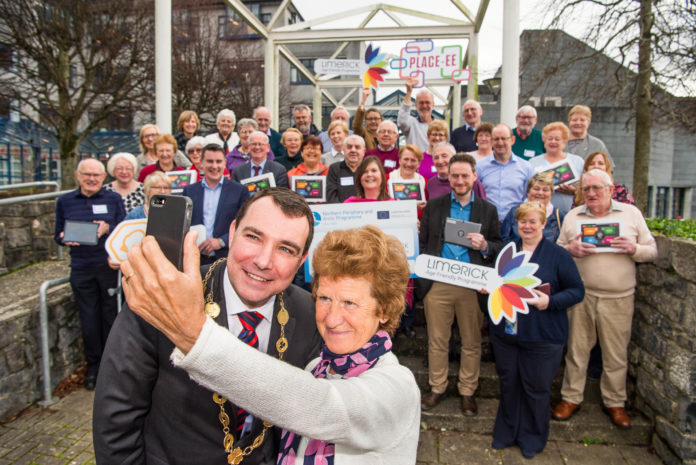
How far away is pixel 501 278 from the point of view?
3713 millimetres

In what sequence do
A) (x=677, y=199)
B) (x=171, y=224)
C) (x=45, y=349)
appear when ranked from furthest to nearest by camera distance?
1. (x=677, y=199)
2. (x=45, y=349)
3. (x=171, y=224)

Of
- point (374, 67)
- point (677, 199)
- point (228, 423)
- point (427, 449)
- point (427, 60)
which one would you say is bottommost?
point (427, 449)

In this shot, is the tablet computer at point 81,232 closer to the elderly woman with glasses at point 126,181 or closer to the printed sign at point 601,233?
the elderly woman with glasses at point 126,181

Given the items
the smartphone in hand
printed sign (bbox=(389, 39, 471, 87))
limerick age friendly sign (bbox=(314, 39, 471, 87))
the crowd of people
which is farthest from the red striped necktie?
printed sign (bbox=(389, 39, 471, 87))

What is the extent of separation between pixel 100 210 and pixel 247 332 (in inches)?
153

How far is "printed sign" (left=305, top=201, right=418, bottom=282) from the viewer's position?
459 cm

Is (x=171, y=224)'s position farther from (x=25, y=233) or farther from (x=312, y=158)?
(x=25, y=233)

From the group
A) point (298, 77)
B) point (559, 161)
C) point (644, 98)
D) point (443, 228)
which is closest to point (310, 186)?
point (443, 228)

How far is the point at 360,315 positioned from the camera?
1641 millimetres

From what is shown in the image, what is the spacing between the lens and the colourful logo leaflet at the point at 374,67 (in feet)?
26.6

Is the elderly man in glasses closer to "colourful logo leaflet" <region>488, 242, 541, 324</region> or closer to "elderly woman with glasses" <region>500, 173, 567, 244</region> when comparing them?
"elderly woman with glasses" <region>500, 173, 567, 244</region>

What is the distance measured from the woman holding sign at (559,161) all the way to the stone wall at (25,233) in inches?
282

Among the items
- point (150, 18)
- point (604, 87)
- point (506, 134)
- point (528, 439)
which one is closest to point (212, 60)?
point (150, 18)

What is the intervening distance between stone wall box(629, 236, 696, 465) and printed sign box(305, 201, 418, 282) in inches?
88.5
